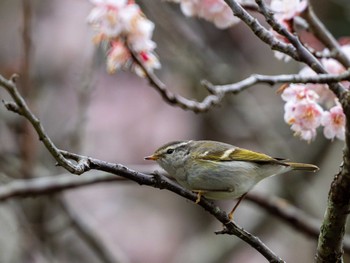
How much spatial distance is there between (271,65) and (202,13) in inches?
144

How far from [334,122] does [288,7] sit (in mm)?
424

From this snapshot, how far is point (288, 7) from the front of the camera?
2113 millimetres

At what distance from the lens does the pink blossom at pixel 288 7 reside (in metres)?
2.10

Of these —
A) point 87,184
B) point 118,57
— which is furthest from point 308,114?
point 87,184

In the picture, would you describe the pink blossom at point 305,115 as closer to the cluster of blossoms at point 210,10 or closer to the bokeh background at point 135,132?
the cluster of blossoms at point 210,10

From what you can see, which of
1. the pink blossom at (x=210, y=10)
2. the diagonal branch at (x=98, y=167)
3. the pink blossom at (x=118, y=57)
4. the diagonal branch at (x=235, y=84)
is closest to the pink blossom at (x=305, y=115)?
the diagonal branch at (x=235, y=84)

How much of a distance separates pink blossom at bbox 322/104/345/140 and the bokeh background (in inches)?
57.0

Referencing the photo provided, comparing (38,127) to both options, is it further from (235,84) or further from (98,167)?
(235,84)

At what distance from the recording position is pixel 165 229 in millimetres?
7691

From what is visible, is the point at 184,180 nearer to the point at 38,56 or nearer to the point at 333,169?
the point at 333,169

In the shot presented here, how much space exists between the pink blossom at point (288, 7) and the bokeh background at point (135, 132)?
1374mm

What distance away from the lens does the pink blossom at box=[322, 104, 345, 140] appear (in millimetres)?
1946

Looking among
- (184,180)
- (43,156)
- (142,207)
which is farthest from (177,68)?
(142,207)

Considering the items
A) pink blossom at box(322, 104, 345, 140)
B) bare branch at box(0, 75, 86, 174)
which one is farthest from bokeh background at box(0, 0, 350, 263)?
bare branch at box(0, 75, 86, 174)
